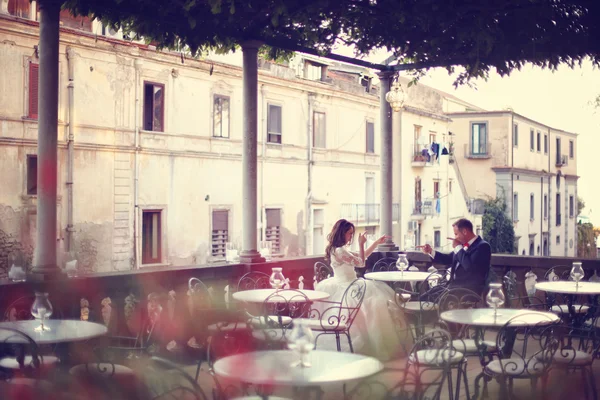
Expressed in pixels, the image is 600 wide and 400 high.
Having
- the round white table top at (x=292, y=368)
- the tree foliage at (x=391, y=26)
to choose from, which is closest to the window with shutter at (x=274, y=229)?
the tree foliage at (x=391, y=26)

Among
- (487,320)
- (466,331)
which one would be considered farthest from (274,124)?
(487,320)

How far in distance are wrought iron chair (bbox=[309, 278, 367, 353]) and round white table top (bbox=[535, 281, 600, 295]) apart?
155 centimetres

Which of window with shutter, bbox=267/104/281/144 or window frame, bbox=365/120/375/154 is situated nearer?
window with shutter, bbox=267/104/281/144

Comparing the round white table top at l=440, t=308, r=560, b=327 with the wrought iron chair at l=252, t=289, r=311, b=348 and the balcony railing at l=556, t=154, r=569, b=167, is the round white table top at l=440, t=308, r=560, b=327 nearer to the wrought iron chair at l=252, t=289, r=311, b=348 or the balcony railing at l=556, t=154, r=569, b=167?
the wrought iron chair at l=252, t=289, r=311, b=348

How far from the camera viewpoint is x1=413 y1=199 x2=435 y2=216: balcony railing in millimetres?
31956

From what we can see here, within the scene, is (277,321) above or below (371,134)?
below

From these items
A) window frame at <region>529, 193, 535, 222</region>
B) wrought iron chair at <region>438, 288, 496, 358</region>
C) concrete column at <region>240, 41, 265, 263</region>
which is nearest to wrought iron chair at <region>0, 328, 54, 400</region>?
wrought iron chair at <region>438, 288, 496, 358</region>

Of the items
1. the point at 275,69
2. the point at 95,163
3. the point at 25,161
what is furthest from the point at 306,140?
the point at 25,161

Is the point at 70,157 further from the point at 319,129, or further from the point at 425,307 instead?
the point at 425,307

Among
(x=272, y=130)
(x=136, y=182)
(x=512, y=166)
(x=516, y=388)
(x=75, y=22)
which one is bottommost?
(x=516, y=388)

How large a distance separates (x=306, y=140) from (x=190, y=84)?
5481mm

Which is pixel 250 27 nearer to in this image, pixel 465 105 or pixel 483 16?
pixel 483 16

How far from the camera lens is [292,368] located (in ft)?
11.4

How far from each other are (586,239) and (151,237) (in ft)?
101
